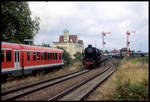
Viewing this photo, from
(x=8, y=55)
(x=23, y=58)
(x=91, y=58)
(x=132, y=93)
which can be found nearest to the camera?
(x=132, y=93)

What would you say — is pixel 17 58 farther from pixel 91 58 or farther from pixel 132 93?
pixel 91 58

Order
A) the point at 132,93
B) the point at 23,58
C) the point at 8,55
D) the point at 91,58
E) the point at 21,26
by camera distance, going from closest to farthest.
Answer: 1. the point at 132,93
2. the point at 8,55
3. the point at 23,58
4. the point at 21,26
5. the point at 91,58

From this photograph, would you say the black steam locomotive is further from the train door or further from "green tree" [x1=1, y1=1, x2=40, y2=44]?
the train door

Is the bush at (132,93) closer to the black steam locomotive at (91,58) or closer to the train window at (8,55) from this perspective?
the train window at (8,55)

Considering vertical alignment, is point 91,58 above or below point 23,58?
below

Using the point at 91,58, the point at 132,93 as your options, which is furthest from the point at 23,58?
the point at 91,58

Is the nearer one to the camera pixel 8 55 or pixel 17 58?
pixel 8 55

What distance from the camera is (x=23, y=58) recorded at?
1538 cm

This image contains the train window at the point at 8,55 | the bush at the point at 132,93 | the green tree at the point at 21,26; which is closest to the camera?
the bush at the point at 132,93

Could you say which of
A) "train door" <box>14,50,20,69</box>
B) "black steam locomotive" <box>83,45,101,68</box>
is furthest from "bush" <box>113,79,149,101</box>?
"black steam locomotive" <box>83,45,101,68</box>

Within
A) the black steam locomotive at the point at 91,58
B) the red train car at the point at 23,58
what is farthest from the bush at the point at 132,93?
the black steam locomotive at the point at 91,58

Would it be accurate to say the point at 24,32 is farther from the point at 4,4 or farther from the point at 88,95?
the point at 4,4

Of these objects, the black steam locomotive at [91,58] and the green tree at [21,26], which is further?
the black steam locomotive at [91,58]

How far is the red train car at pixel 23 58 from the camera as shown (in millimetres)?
13141
